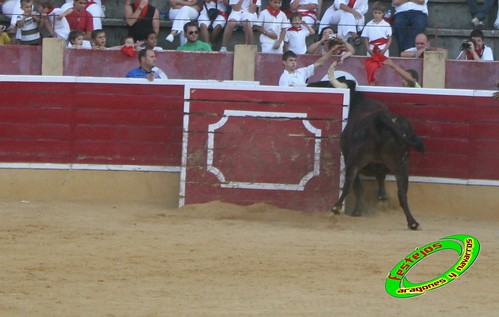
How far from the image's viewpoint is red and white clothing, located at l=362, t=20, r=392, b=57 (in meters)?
13.9

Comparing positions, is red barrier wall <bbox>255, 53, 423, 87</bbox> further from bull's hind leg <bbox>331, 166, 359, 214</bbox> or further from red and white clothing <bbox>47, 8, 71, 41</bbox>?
bull's hind leg <bbox>331, 166, 359, 214</bbox>

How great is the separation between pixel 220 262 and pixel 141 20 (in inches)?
214

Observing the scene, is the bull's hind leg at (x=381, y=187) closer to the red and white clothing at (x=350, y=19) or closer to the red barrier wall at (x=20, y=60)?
the red and white clothing at (x=350, y=19)

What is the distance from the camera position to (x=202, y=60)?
13555 millimetres

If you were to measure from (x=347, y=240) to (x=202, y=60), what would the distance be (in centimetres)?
371

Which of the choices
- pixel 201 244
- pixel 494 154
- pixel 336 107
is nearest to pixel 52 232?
pixel 201 244

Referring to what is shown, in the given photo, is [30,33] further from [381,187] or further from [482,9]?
[482,9]

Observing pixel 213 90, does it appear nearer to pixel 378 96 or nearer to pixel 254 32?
pixel 378 96

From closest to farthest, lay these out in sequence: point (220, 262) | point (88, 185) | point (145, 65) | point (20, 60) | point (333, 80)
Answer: point (220, 262) < point (333, 80) < point (88, 185) < point (145, 65) < point (20, 60)

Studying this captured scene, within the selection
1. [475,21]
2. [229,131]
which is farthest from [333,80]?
[475,21]

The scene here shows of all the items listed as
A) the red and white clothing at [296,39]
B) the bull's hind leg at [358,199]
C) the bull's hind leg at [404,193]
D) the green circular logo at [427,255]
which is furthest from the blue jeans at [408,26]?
the green circular logo at [427,255]

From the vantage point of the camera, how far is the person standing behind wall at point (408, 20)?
558 inches

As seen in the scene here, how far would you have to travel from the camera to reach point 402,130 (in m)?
11.2

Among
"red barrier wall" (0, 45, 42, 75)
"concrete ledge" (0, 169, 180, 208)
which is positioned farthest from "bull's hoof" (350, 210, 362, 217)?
"red barrier wall" (0, 45, 42, 75)
